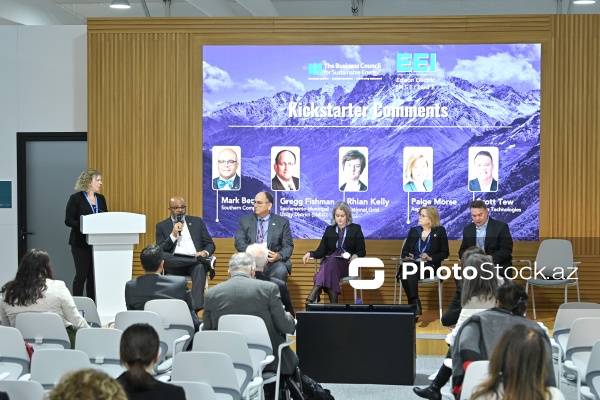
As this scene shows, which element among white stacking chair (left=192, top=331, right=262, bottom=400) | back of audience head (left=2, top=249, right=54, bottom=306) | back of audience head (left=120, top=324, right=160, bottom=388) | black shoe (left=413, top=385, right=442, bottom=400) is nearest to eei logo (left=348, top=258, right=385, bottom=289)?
black shoe (left=413, top=385, right=442, bottom=400)

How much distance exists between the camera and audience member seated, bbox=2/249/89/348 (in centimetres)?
617

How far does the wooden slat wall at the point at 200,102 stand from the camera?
10.4 meters

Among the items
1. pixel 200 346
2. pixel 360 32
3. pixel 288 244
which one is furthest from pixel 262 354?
pixel 360 32

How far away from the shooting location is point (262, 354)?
5953mm

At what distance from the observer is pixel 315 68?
10.7 meters

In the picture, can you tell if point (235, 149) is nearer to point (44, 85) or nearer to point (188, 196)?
point (188, 196)

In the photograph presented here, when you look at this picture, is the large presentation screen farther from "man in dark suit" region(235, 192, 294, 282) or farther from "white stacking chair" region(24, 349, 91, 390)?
"white stacking chair" region(24, 349, 91, 390)

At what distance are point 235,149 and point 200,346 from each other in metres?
5.64

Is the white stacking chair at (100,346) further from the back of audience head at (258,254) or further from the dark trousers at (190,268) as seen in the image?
the dark trousers at (190,268)

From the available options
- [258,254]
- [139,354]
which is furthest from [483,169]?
[139,354]

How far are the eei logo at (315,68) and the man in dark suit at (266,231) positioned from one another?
5.74ft

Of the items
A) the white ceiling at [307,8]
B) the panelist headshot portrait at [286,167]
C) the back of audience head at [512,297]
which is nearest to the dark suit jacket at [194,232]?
the panelist headshot portrait at [286,167]

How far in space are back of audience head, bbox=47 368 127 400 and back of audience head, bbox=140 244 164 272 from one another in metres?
3.94

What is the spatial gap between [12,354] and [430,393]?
316 cm
